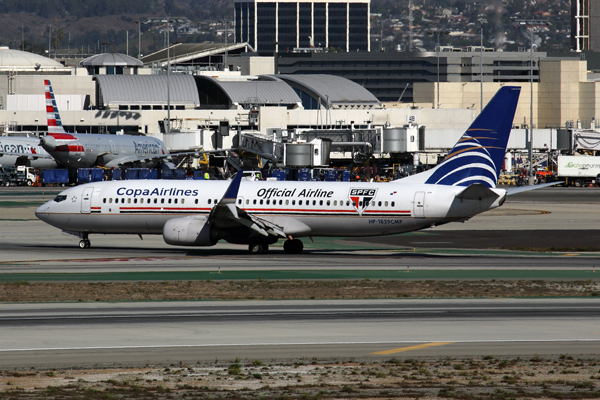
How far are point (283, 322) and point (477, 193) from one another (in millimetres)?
17799

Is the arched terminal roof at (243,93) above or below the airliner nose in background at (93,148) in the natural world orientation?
above

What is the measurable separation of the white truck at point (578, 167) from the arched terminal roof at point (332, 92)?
1994 inches

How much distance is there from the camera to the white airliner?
105 metres

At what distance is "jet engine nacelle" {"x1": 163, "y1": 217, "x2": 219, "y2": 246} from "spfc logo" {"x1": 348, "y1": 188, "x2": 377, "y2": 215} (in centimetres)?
687

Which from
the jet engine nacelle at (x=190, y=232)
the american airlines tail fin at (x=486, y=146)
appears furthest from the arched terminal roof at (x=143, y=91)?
the american airlines tail fin at (x=486, y=146)

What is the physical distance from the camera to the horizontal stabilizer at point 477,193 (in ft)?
133

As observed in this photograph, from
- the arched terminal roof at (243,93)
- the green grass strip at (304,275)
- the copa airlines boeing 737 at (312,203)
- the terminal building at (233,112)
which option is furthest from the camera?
the arched terminal roof at (243,93)

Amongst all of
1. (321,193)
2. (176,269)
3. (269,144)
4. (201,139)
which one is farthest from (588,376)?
(201,139)

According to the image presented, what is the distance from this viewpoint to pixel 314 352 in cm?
2172

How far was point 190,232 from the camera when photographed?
42.3 m

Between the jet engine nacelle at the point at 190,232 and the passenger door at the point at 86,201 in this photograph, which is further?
the passenger door at the point at 86,201

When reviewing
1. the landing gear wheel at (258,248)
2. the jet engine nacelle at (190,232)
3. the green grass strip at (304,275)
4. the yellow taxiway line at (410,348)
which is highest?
the jet engine nacelle at (190,232)

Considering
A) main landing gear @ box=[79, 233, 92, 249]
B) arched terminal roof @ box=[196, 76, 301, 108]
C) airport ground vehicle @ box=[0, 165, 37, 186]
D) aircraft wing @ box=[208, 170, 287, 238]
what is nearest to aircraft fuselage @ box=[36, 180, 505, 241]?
aircraft wing @ box=[208, 170, 287, 238]

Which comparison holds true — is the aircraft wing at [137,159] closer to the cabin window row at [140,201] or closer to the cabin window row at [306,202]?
the cabin window row at [140,201]
